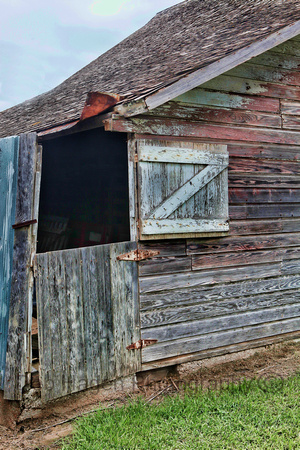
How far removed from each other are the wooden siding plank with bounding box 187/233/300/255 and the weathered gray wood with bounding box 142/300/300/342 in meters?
0.71

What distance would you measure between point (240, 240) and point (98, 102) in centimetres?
236

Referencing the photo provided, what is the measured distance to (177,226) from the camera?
437cm

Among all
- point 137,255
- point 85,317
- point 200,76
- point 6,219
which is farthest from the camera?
point 137,255

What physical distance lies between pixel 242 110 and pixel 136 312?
2.67 metres

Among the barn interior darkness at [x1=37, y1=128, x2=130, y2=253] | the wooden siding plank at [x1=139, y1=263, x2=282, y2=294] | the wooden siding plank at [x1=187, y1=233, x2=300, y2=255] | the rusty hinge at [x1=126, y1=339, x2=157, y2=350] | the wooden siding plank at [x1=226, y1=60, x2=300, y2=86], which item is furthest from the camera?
the barn interior darkness at [x1=37, y1=128, x2=130, y2=253]

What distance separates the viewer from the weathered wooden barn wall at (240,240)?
4500 mm

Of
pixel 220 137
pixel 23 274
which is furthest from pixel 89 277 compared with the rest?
pixel 220 137

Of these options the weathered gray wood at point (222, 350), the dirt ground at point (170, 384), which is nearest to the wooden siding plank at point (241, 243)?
the weathered gray wood at point (222, 350)

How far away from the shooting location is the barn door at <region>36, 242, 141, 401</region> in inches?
149

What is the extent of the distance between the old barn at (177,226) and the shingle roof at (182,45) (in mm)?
48

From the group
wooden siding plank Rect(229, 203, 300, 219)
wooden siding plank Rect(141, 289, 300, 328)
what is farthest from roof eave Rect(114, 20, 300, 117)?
wooden siding plank Rect(141, 289, 300, 328)

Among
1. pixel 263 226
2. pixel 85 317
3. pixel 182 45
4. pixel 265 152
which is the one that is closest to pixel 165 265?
pixel 85 317

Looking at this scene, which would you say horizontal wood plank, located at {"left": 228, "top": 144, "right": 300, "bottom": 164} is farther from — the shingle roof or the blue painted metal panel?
the blue painted metal panel

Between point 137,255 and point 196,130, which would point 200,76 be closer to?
point 196,130
